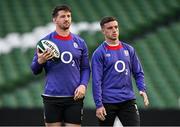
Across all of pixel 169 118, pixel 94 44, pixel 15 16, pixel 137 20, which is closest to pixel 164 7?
pixel 137 20

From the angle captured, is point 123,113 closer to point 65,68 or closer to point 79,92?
point 79,92

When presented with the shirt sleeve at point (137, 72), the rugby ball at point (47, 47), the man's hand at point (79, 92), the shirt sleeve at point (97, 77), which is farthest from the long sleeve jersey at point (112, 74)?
the rugby ball at point (47, 47)

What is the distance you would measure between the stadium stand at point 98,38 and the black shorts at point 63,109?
19.4ft

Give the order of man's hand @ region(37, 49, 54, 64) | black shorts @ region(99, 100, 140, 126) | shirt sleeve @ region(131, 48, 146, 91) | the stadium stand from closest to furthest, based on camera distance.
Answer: man's hand @ region(37, 49, 54, 64)
black shorts @ region(99, 100, 140, 126)
shirt sleeve @ region(131, 48, 146, 91)
the stadium stand

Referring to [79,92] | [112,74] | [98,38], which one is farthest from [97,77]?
[98,38]

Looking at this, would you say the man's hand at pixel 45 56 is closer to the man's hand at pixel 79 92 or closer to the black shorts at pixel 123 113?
the man's hand at pixel 79 92

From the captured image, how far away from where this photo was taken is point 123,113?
6625mm

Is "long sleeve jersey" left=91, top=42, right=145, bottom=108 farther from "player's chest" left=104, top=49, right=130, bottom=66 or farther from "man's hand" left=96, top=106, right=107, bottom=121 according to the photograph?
"man's hand" left=96, top=106, right=107, bottom=121

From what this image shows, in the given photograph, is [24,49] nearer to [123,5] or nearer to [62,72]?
[123,5]

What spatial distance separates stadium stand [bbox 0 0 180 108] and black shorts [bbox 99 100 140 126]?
5753 millimetres

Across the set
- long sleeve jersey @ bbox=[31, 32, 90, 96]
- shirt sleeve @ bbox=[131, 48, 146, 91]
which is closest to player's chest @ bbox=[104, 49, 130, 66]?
shirt sleeve @ bbox=[131, 48, 146, 91]

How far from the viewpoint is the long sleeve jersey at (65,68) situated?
21.2 ft

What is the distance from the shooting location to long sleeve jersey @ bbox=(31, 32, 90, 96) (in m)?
6.48

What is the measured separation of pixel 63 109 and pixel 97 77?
49 centimetres
